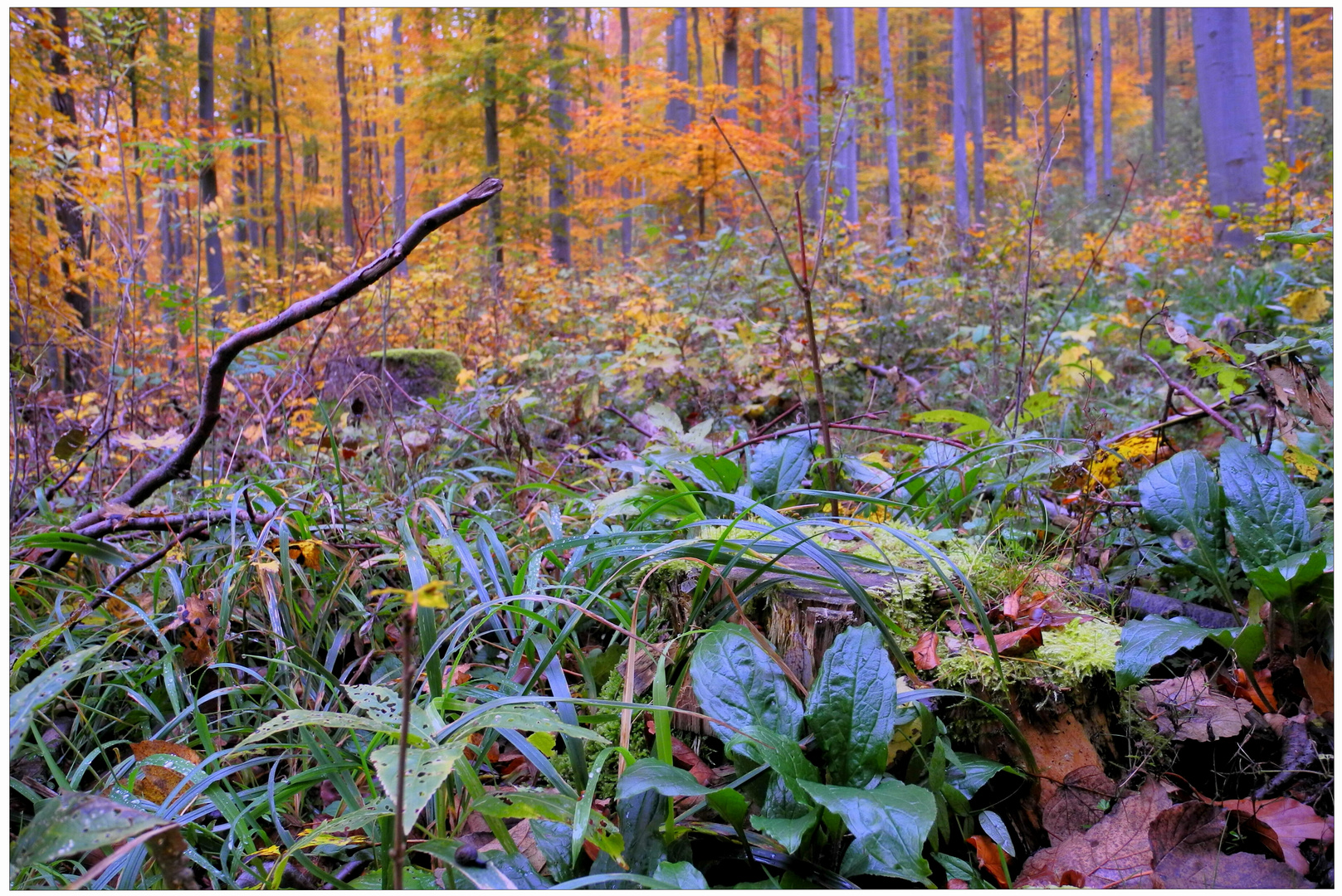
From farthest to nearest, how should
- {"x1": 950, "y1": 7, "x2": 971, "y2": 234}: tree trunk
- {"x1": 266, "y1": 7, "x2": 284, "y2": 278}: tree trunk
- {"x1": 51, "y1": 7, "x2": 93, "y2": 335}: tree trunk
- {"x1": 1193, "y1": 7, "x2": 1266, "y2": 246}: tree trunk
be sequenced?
{"x1": 266, "y1": 7, "x2": 284, "y2": 278}: tree trunk, {"x1": 950, "y1": 7, "x2": 971, "y2": 234}: tree trunk, {"x1": 1193, "y1": 7, "x2": 1266, "y2": 246}: tree trunk, {"x1": 51, "y1": 7, "x2": 93, "y2": 335}: tree trunk

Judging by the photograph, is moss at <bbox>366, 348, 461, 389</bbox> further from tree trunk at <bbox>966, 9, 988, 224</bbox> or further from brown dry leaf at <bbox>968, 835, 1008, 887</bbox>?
tree trunk at <bbox>966, 9, 988, 224</bbox>

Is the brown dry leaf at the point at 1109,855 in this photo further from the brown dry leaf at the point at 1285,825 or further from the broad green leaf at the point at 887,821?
the broad green leaf at the point at 887,821

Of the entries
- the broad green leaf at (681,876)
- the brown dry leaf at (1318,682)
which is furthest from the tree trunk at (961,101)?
the broad green leaf at (681,876)

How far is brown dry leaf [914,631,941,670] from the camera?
4.27 feet

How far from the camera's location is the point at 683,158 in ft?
28.9

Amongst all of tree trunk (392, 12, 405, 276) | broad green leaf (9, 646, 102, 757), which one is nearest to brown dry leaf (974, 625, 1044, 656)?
broad green leaf (9, 646, 102, 757)

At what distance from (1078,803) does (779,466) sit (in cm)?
96

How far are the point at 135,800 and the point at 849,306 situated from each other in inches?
156

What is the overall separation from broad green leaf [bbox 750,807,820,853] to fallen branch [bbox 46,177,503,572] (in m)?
1.09

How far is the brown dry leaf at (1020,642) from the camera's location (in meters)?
1.27

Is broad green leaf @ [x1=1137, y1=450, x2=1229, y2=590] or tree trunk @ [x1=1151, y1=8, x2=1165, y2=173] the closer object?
Result: broad green leaf @ [x1=1137, y1=450, x2=1229, y2=590]

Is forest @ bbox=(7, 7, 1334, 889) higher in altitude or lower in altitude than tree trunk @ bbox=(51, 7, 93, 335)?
lower

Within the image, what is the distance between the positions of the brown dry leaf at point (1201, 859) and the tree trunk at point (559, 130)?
10.2 m

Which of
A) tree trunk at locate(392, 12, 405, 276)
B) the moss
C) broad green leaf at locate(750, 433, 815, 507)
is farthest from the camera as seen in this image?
tree trunk at locate(392, 12, 405, 276)
